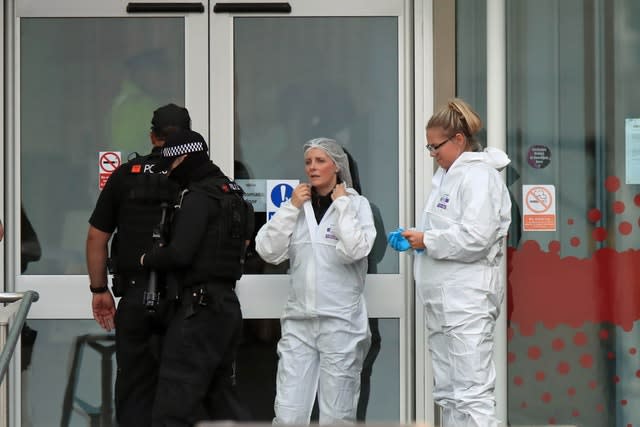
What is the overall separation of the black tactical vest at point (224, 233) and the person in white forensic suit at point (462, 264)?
0.74 m

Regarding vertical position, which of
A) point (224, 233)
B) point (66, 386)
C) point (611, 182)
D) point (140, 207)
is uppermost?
point (611, 182)

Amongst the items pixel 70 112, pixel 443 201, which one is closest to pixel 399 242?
pixel 443 201

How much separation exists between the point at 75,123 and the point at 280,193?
1140 millimetres

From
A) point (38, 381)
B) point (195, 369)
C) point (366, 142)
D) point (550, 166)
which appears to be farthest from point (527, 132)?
point (38, 381)

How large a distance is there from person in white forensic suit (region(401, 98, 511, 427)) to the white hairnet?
1.96 feet

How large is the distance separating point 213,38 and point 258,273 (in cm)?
125

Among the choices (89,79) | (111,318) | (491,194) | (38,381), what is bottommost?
(38,381)

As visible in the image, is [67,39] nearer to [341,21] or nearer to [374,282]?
[341,21]

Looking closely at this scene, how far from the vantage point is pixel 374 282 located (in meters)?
6.05

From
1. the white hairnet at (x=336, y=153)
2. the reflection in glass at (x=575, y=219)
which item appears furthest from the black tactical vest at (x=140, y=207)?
the reflection in glass at (x=575, y=219)

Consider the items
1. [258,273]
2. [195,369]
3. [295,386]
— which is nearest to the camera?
[195,369]

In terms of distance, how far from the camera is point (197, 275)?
16.2 ft

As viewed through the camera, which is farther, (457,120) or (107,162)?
→ (107,162)

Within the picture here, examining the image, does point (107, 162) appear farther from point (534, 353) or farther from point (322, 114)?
point (534, 353)
